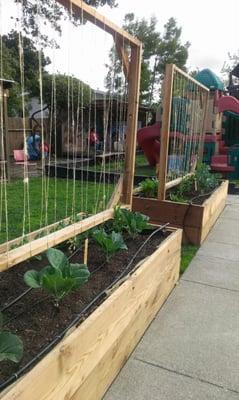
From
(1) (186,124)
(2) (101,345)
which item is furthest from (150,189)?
(2) (101,345)

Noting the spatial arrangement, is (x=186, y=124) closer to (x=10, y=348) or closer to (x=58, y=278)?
(x=58, y=278)

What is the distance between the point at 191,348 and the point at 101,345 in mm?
789

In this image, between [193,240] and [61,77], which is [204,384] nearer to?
[193,240]

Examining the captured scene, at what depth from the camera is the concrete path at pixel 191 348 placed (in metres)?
1.94

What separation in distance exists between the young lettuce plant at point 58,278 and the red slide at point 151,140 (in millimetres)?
8442

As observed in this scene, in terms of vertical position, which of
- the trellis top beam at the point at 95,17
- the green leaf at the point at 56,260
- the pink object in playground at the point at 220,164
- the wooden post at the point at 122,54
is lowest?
the green leaf at the point at 56,260

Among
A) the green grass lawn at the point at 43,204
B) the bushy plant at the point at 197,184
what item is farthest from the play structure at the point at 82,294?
the bushy plant at the point at 197,184

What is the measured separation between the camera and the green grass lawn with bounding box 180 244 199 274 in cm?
367

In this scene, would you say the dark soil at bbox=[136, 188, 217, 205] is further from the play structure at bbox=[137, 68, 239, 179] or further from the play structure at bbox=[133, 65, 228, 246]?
the play structure at bbox=[137, 68, 239, 179]

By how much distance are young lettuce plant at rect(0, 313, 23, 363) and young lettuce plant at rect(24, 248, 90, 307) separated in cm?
43

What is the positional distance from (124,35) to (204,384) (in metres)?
2.70

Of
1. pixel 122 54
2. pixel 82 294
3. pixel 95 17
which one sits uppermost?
pixel 95 17

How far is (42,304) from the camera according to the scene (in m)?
2.00

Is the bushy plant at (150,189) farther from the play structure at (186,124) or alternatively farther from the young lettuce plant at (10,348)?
the young lettuce plant at (10,348)
